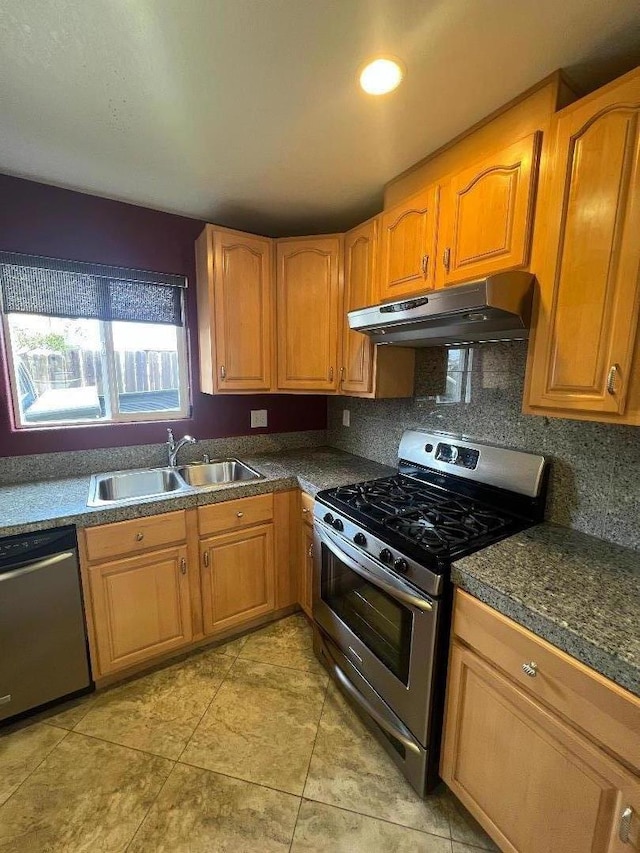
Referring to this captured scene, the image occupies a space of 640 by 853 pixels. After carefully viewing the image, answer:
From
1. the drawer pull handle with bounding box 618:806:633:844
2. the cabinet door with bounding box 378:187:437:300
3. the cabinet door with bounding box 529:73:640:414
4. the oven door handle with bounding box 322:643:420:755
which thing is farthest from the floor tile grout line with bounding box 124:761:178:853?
the cabinet door with bounding box 378:187:437:300

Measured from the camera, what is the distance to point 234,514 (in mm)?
1957

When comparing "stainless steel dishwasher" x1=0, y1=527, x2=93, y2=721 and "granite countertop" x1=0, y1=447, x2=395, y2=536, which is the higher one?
"granite countertop" x1=0, y1=447, x2=395, y2=536

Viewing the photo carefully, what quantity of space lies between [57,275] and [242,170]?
45.7 inches

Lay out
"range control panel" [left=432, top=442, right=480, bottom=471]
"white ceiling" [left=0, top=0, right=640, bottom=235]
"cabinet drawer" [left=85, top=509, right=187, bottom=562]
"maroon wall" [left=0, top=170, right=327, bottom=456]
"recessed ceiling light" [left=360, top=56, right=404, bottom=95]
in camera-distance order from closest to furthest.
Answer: "white ceiling" [left=0, top=0, right=640, bottom=235], "recessed ceiling light" [left=360, top=56, right=404, bottom=95], "cabinet drawer" [left=85, top=509, right=187, bottom=562], "range control panel" [left=432, top=442, right=480, bottom=471], "maroon wall" [left=0, top=170, right=327, bottom=456]

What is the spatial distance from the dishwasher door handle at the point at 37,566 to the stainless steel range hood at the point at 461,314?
1634mm

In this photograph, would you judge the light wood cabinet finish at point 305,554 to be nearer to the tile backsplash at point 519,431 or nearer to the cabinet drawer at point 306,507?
the cabinet drawer at point 306,507

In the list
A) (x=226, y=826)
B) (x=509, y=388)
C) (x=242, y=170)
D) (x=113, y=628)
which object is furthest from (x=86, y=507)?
(x=509, y=388)

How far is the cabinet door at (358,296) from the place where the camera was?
1.91 metres

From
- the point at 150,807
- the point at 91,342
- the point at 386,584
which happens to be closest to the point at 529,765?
the point at 386,584

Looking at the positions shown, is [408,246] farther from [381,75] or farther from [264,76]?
[264,76]

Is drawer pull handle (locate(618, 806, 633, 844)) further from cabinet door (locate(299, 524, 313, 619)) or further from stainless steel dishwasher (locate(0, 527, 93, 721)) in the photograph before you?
stainless steel dishwasher (locate(0, 527, 93, 721))

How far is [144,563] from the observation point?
5.75 ft

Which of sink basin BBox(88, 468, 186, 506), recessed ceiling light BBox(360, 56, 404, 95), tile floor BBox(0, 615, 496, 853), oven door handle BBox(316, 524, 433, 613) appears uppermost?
recessed ceiling light BBox(360, 56, 404, 95)

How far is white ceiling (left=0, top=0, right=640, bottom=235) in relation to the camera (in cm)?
98
